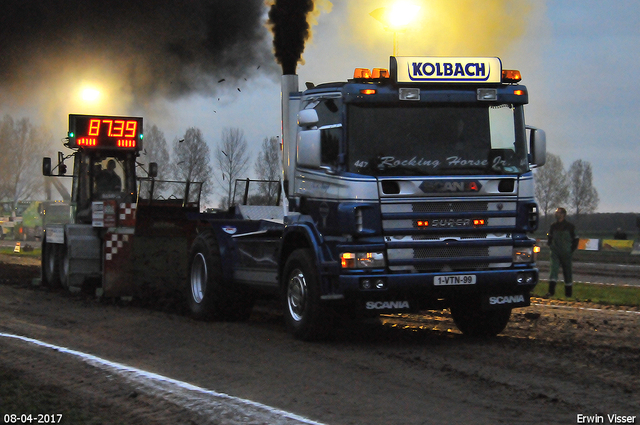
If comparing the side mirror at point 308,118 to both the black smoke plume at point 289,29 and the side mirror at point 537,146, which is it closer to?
the side mirror at point 537,146

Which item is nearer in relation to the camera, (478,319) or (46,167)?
(478,319)

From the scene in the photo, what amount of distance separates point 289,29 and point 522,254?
8.06m

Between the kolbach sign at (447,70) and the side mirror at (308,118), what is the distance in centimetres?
98

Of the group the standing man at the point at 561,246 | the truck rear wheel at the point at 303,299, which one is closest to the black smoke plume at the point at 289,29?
the truck rear wheel at the point at 303,299

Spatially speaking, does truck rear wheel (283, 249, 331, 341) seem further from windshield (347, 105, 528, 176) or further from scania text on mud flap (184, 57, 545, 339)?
windshield (347, 105, 528, 176)

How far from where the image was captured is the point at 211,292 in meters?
11.3

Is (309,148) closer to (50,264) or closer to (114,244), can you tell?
(114,244)

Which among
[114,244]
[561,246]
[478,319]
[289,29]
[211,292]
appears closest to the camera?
[478,319]

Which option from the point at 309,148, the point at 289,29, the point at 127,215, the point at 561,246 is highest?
the point at 289,29

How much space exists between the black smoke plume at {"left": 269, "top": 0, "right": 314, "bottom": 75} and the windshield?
215 inches

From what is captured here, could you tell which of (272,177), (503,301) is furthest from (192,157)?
(503,301)

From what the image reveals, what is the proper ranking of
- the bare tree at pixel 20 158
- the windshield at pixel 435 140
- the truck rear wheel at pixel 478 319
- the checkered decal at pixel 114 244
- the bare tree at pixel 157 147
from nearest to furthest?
the windshield at pixel 435 140 → the truck rear wheel at pixel 478 319 → the checkered decal at pixel 114 244 → the bare tree at pixel 157 147 → the bare tree at pixel 20 158

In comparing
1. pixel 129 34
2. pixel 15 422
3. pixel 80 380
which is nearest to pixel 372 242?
pixel 80 380

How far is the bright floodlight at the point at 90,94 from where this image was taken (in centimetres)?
2434
